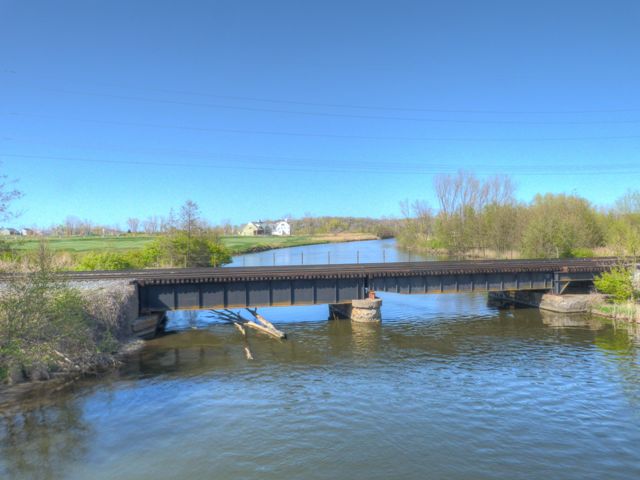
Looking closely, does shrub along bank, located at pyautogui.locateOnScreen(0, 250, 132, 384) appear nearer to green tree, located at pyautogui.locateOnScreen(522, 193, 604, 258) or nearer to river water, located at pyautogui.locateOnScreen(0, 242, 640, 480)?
river water, located at pyautogui.locateOnScreen(0, 242, 640, 480)

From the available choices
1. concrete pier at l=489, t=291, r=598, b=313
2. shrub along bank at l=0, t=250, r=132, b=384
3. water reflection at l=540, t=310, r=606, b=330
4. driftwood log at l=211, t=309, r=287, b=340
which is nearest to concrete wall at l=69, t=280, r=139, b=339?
shrub along bank at l=0, t=250, r=132, b=384

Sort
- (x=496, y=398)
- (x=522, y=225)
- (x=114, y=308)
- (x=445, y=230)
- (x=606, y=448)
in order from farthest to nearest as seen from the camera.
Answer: (x=445, y=230), (x=522, y=225), (x=114, y=308), (x=496, y=398), (x=606, y=448)

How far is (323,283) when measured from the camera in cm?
3488

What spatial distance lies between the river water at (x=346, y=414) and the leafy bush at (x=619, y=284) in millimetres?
9637

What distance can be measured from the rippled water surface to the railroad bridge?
371 centimetres

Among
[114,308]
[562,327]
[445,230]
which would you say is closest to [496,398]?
[562,327]

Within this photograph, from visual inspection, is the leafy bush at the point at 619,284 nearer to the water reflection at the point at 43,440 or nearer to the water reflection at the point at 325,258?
the water reflection at the point at 325,258

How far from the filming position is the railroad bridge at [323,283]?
3155 centimetres

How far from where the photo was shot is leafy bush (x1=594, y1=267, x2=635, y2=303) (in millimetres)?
36688

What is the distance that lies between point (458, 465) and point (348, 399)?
6.33 meters

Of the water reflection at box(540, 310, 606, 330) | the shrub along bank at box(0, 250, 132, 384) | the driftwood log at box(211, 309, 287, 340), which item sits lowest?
the water reflection at box(540, 310, 606, 330)

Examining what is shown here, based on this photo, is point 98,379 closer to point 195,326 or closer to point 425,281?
point 195,326

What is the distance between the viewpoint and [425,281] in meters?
37.5

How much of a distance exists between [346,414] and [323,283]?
17.3m
